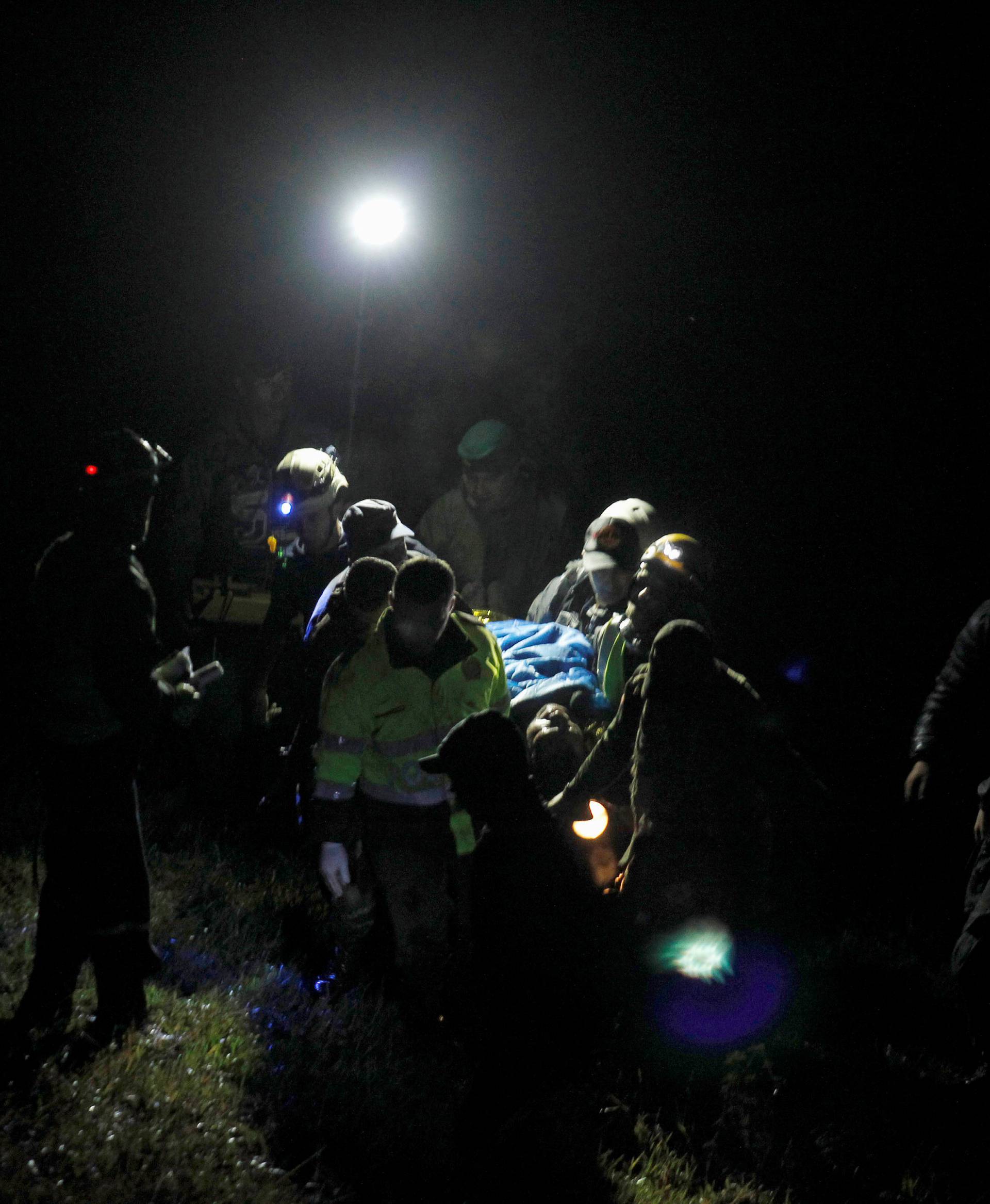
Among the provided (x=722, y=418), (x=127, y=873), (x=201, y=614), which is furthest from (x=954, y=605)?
(x=127, y=873)

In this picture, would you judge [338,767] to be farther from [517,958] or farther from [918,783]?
[918,783]

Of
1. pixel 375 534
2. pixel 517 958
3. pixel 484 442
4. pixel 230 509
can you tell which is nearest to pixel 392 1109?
pixel 517 958

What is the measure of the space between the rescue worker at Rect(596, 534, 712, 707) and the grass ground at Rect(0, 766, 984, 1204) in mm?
1937

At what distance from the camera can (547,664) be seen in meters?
5.19

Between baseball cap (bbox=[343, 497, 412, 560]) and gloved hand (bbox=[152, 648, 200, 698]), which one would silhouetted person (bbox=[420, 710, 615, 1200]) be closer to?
gloved hand (bbox=[152, 648, 200, 698])

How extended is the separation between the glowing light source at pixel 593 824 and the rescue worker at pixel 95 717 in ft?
6.26

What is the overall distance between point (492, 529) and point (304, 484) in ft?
10.8

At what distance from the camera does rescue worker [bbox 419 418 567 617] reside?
8.31 m

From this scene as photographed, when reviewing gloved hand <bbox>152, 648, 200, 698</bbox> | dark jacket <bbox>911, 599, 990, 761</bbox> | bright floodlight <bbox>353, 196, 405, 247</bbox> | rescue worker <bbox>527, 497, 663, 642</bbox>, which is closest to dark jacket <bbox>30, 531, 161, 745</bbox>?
gloved hand <bbox>152, 648, 200, 698</bbox>

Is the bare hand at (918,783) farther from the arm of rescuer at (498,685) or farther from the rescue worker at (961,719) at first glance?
the arm of rescuer at (498,685)

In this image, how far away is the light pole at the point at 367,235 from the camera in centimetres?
892

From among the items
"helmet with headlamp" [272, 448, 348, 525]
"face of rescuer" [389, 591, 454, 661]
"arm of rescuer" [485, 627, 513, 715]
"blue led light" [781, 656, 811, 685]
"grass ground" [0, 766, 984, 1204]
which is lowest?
"grass ground" [0, 766, 984, 1204]

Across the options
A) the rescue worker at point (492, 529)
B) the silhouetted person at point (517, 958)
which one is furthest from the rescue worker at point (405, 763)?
the rescue worker at point (492, 529)

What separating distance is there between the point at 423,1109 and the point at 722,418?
26.7ft
